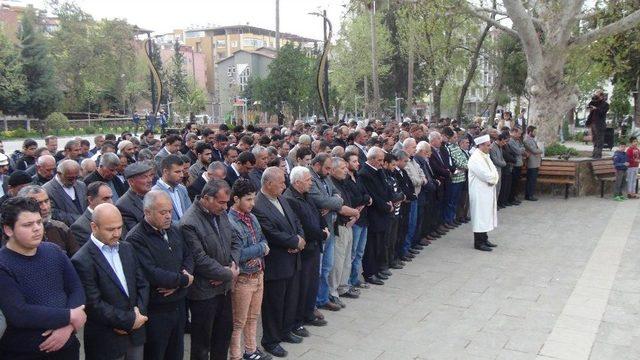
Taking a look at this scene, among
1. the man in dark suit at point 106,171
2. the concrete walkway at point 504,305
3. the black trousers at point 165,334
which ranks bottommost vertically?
the concrete walkway at point 504,305

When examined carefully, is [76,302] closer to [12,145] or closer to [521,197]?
[521,197]

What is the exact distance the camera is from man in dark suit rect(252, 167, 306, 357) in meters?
4.89

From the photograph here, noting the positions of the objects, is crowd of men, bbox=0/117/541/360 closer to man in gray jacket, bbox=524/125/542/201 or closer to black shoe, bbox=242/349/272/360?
black shoe, bbox=242/349/272/360

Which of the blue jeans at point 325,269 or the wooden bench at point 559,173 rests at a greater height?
the wooden bench at point 559,173

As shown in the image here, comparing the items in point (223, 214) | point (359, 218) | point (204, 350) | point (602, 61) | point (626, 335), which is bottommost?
point (626, 335)

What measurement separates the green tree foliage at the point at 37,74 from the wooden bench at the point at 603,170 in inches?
1539

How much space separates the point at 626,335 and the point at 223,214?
413 cm

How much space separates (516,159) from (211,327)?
9.08 m

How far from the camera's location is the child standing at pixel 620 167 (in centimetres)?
1184

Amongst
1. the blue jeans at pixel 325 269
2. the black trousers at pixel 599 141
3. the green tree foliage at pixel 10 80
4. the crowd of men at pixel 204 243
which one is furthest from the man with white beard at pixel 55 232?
the green tree foliage at pixel 10 80

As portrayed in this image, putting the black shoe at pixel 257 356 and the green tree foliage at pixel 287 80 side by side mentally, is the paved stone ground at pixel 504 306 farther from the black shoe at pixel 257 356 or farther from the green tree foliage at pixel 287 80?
the green tree foliage at pixel 287 80

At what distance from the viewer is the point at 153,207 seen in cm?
369

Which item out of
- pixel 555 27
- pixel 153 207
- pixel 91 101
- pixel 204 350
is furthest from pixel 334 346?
pixel 91 101

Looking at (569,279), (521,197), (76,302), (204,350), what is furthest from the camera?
(521,197)
